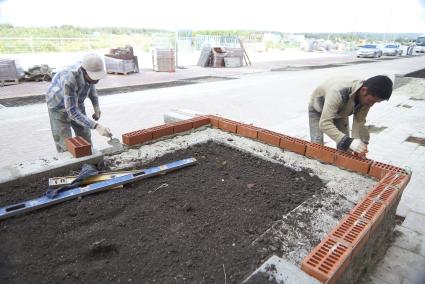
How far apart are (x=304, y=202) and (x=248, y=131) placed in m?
1.51

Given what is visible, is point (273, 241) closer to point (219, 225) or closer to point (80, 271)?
point (219, 225)

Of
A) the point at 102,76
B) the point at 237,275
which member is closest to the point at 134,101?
the point at 102,76

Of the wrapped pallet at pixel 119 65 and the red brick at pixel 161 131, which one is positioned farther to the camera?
the wrapped pallet at pixel 119 65

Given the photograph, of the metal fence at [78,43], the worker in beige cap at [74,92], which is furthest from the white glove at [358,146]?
the metal fence at [78,43]

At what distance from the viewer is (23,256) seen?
5.84 feet

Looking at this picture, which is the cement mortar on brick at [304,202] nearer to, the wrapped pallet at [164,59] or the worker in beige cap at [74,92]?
the worker in beige cap at [74,92]

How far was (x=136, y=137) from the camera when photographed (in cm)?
333

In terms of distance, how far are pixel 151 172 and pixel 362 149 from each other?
6.50ft

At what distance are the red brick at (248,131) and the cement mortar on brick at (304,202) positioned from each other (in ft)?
0.29

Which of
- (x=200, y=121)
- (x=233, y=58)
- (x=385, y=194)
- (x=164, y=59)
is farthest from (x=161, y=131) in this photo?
(x=233, y=58)

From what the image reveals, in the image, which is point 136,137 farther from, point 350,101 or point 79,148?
point 350,101

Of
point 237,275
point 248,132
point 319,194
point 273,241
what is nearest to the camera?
point 237,275

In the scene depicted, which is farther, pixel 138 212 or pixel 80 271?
pixel 138 212

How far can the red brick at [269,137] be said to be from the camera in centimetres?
351
